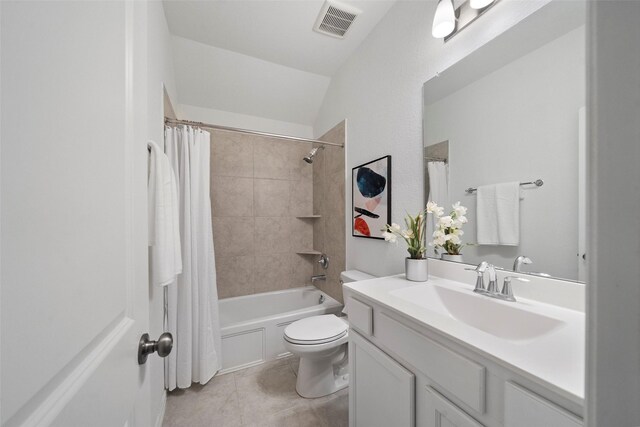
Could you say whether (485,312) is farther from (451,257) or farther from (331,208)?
(331,208)

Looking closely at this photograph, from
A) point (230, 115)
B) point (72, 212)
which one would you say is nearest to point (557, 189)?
point (72, 212)

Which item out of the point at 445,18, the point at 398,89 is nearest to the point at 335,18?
the point at 398,89

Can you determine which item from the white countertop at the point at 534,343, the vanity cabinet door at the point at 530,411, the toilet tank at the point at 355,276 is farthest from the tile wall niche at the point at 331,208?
the vanity cabinet door at the point at 530,411

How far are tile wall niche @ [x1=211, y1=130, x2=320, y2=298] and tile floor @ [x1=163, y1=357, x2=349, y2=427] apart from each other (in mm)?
882

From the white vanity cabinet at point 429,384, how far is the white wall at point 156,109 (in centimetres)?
101

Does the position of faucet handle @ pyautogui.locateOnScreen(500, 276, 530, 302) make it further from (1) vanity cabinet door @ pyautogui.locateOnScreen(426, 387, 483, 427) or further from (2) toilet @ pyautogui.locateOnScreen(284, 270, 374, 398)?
(2) toilet @ pyautogui.locateOnScreen(284, 270, 374, 398)

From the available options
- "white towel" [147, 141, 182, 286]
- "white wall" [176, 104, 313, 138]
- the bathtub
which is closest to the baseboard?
the bathtub

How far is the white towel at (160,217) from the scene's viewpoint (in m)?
1.00

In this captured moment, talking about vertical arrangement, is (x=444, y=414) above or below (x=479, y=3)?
below

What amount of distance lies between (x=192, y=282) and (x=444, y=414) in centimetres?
159

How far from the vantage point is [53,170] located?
0.26m

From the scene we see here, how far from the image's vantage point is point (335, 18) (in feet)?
5.31

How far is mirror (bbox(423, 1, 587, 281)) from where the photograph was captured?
2.58ft

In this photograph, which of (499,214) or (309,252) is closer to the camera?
(499,214)
